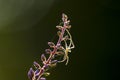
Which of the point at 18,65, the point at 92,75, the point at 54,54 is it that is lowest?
the point at 54,54

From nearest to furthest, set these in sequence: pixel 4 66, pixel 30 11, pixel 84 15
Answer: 1. pixel 4 66
2. pixel 84 15
3. pixel 30 11

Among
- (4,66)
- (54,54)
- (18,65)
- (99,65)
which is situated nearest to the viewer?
(54,54)

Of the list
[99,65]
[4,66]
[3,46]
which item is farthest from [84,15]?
[4,66]

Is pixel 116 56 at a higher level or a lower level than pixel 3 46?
lower

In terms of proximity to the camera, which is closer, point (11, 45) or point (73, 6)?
point (11, 45)

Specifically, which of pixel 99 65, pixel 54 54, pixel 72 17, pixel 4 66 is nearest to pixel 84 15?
pixel 72 17

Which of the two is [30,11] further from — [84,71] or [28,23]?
[84,71]
